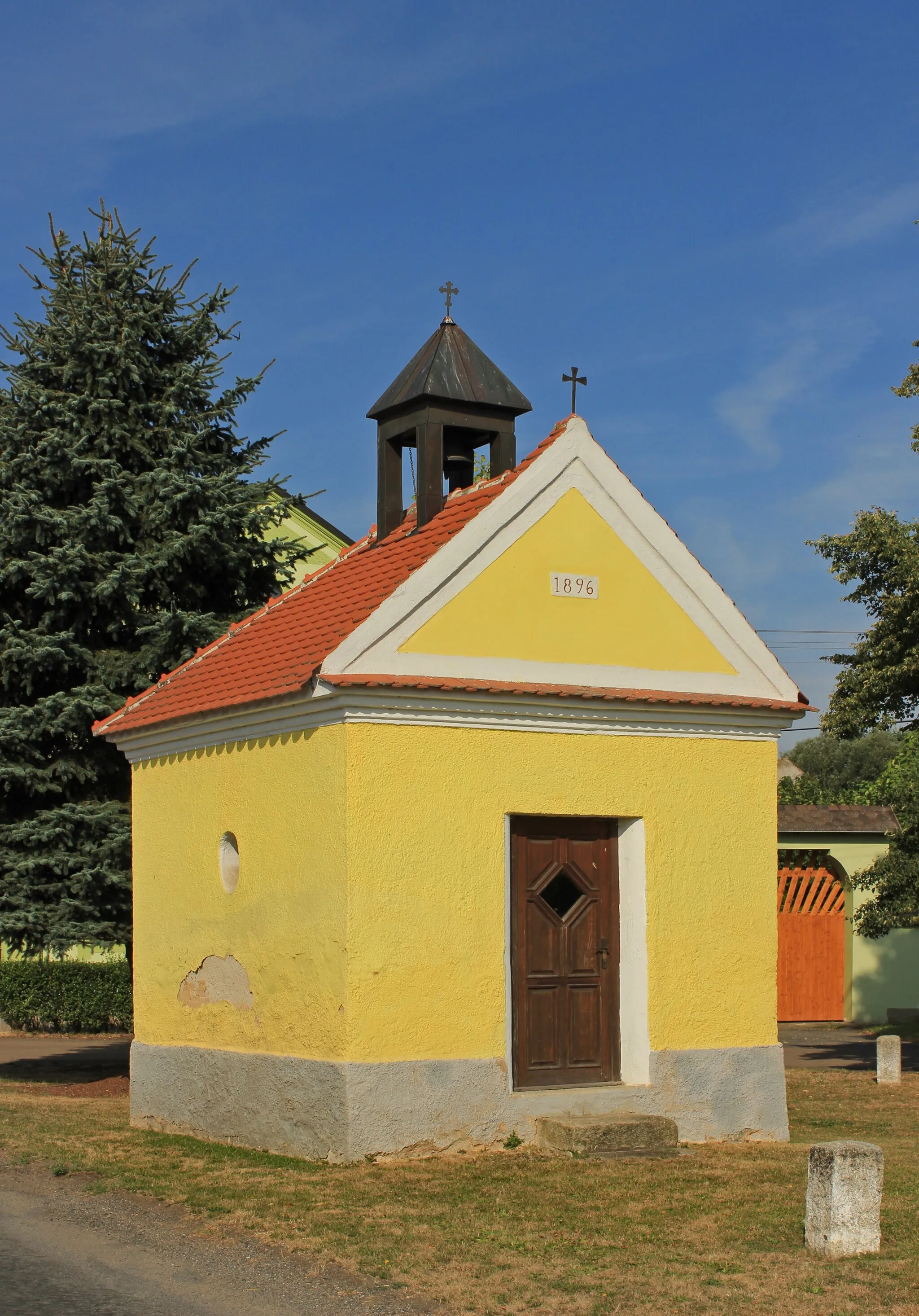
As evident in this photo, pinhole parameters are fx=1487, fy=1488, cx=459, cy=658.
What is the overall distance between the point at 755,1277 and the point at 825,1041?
1591cm

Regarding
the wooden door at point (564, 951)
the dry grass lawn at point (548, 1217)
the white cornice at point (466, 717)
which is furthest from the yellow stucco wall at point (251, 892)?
the wooden door at point (564, 951)

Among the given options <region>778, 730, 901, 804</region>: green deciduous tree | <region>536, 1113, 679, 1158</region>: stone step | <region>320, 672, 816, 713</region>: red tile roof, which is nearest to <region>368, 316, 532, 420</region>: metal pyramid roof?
<region>320, 672, 816, 713</region>: red tile roof

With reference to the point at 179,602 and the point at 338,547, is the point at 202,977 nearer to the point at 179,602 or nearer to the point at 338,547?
the point at 179,602

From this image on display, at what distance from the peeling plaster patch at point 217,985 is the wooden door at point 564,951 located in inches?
80.1

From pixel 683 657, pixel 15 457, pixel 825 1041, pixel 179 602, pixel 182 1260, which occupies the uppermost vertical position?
pixel 15 457

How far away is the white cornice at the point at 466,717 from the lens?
33.1 ft

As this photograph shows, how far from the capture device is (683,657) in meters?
11.6

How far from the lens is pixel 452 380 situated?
40.8 feet

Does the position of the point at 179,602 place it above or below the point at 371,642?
above

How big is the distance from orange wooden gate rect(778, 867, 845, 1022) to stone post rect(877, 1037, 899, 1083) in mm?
8627

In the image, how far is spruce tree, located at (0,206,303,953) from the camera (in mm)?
14703

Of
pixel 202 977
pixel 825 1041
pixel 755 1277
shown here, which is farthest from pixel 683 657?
pixel 825 1041

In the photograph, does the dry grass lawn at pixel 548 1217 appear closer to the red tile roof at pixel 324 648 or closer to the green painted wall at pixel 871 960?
the red tile roof at pixel 324 648

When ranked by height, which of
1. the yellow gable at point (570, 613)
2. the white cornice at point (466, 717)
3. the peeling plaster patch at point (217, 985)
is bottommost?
the peeling plaster patch at point (217, 985)
